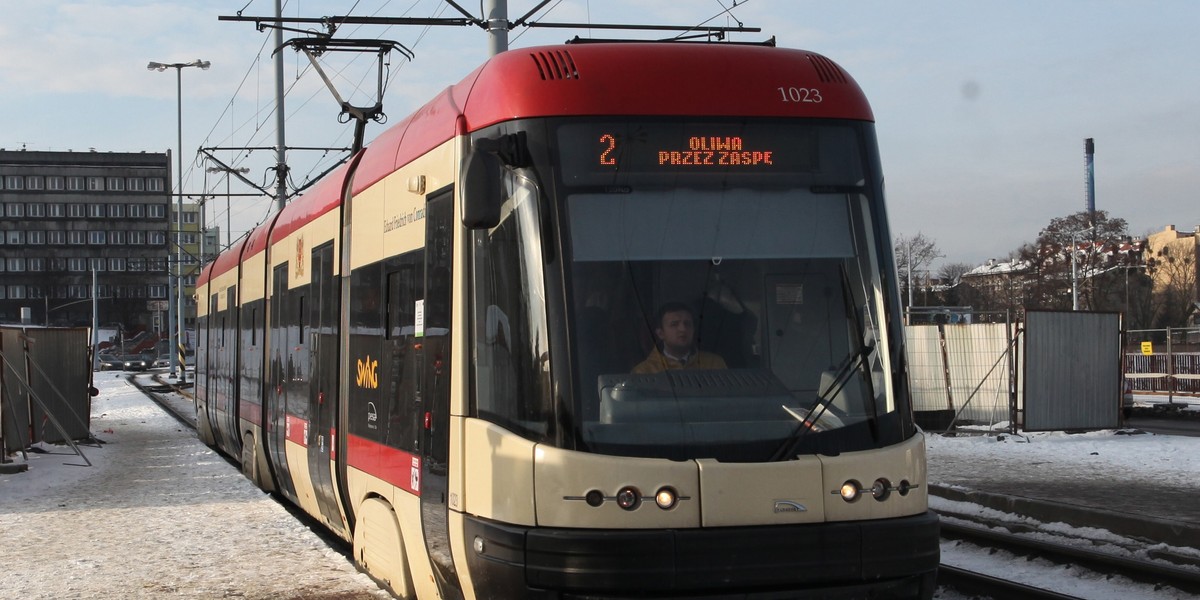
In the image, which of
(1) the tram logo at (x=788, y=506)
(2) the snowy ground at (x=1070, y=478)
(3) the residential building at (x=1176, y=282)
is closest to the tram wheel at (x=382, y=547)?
(1) the tram logo at (x=788, y=506)

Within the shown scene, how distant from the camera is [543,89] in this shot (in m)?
6.23

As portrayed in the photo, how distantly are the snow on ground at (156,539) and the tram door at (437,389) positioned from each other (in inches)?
60.5

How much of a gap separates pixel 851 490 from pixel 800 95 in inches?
79.0

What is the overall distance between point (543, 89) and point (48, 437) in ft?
59.2

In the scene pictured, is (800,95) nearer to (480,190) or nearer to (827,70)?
(827,70)

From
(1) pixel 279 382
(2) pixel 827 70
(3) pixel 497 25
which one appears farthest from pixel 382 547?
(3) pixel 497 25

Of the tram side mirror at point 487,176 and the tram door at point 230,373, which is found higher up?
the tram side mirror at point 487,176

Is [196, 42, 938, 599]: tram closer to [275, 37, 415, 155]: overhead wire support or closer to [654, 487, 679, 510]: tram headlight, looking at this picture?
[654, 487, 679, 510]: tram headlight

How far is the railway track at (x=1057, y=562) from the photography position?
28.3 feet

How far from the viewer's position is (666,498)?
5680mm

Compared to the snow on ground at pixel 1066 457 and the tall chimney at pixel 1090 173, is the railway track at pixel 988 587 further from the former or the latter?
the tall chimney at pixel 1090 173

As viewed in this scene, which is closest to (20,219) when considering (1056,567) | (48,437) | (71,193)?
(71,193)

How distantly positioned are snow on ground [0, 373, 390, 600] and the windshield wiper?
328 centimetres

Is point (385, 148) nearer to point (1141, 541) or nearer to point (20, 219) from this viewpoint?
point (1141, 541)
